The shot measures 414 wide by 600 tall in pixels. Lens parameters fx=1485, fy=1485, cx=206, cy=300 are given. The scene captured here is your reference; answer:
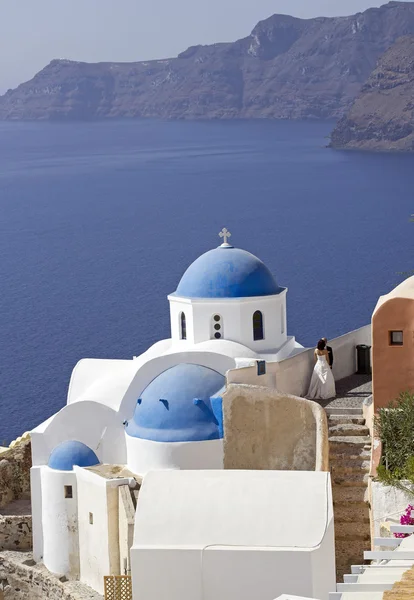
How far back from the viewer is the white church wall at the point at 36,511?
91.0ft

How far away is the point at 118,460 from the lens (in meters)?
27.8

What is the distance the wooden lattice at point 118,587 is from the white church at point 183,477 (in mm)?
344

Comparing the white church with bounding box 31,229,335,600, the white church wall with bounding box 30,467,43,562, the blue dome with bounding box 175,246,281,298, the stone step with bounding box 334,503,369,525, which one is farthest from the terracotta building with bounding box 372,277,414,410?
the white church wall with bounding box 30,467,43,562

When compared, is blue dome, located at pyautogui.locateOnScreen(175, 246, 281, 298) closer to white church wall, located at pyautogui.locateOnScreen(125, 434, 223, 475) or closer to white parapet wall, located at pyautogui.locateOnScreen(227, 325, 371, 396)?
white parapet wall, located at pyautogui.locateOnScreen(227, 325, 371, 396)

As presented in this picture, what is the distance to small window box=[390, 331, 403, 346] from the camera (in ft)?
85.8

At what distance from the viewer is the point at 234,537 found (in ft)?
68.6

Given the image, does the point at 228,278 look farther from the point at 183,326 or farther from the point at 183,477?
the point at 183,477

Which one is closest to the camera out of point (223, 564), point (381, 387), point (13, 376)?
point (223, 564)

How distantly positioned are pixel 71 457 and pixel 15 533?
8.36ft

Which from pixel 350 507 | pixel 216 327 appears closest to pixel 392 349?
pixel 350 507

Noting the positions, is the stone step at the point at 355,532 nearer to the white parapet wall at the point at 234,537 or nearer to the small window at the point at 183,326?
the white parapet wall at the point at 234,537

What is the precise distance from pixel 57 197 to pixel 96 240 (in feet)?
98.3

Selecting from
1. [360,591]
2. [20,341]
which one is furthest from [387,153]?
[360,591]

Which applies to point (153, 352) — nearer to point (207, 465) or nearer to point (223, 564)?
point (207, 465)
